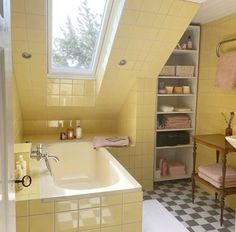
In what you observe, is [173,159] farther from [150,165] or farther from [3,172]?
[3,172]

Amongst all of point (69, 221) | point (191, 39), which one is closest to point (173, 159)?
point (191, 39)

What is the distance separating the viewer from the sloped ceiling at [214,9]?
2.58m

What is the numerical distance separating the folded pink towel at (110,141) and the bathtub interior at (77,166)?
0.29 ft

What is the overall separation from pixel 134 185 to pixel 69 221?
0.54m

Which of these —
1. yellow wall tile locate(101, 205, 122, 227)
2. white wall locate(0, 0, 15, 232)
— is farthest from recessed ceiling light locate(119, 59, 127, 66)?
white wall locate(0, 0, 15, 232)

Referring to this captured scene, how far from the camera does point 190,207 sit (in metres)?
2.93

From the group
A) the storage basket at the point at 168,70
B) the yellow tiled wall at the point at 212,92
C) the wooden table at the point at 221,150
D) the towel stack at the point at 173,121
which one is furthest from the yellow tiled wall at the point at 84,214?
the storage basket at the point at 168,70

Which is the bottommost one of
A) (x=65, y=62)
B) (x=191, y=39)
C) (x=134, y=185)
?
(x=134, y=185)

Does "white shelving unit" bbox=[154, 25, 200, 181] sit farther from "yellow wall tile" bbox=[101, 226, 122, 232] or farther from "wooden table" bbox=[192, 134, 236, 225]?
"yellow wall tile" bbox=[101, 226, 122, 232]

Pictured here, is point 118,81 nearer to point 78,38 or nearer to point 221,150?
point 78,38

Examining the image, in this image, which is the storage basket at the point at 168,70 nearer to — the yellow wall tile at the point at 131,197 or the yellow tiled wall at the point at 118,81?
the yellow tiled wall at the point at 118,81

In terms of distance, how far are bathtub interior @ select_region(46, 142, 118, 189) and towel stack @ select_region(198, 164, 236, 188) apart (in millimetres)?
1169

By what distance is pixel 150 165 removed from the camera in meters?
3.39

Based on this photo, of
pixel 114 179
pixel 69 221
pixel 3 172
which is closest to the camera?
pixel 3 172
